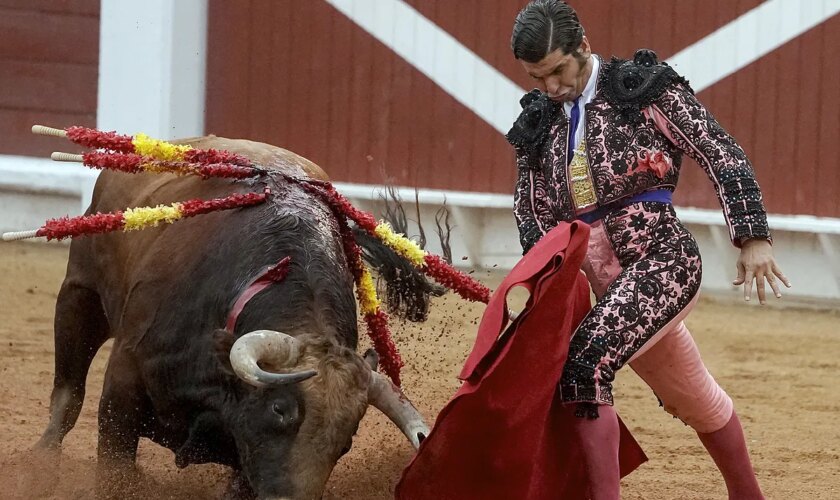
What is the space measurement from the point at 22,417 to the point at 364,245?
1.33m

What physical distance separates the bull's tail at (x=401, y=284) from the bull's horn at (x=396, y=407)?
3.16 feet

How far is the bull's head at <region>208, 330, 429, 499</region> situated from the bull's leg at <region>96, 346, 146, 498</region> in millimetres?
533

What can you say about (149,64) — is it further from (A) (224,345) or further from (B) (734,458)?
(B) (734,458)

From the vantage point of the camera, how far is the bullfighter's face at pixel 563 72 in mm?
2602

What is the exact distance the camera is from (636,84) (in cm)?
271

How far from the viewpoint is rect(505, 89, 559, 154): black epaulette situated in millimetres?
2826

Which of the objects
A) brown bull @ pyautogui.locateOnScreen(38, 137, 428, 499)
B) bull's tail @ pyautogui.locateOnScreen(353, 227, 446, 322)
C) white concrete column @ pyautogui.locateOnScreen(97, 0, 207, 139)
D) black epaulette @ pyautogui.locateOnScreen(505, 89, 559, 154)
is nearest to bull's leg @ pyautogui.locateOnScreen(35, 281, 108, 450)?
brown bull @ pyautogui.locateOnScreen(38, 137, 428, 499)

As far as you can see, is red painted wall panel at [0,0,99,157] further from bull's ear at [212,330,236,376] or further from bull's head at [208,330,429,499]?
Answer: bull's head at [208,330,429,499]

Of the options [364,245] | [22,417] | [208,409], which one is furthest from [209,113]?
[208,409]

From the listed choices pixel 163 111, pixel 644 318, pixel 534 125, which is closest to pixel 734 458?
pixel 644 318

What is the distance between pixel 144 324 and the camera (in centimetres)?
304

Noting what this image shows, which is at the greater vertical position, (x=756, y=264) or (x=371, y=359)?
(x=756, y=264)

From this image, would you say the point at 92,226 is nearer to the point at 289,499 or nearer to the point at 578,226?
the point at 289,499

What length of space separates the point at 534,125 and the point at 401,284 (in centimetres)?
109
